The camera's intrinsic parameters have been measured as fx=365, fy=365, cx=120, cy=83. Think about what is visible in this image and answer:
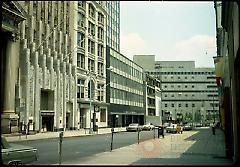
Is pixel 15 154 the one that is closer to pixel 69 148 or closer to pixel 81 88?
pixel 69 148

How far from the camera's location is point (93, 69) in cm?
7194

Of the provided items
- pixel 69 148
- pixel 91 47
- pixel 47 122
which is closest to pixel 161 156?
pixel 69 148

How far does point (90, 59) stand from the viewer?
7019 cm

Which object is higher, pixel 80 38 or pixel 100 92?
pixel 80 38

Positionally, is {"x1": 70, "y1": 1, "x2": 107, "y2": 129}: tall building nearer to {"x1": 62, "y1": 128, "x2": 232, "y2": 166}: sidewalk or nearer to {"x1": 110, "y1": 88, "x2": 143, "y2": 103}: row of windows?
{"x1": 110, "y1": 88, "x2": 143, "y2": 103}: row of windows

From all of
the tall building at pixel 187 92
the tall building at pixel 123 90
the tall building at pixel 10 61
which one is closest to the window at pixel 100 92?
the tall building at pixel 123 90

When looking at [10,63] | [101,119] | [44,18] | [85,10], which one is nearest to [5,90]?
[10,63]

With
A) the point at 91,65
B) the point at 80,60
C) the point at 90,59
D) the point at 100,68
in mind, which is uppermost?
the point at 90,59

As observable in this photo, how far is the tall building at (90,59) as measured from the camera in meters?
64.1

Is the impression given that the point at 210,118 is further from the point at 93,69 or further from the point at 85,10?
the point at 85,10

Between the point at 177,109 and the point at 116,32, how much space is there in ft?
137

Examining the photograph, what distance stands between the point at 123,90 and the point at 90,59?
2027 cm

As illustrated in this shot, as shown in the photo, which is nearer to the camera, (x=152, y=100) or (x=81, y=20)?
(x=81, y=20)

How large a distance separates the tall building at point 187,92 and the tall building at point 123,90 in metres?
6.04
